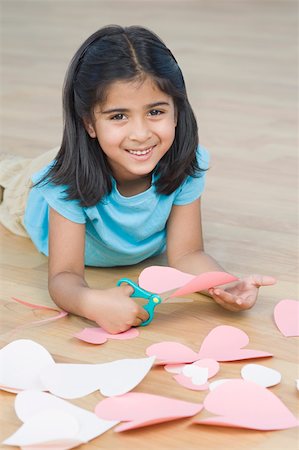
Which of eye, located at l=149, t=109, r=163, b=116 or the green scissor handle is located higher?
eye, located at l=149, t=109, r=163, b=116

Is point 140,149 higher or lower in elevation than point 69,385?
higher

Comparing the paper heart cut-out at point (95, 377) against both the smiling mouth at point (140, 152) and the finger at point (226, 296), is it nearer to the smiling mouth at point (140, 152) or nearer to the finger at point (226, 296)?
the finger at point (226, 296)

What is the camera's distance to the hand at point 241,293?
4.81ft

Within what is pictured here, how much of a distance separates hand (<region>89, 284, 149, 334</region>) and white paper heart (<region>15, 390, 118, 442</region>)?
22 cm

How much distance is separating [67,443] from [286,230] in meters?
0.89

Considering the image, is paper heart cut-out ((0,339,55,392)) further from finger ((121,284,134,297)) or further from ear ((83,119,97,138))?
ear ((83,119,97,138))

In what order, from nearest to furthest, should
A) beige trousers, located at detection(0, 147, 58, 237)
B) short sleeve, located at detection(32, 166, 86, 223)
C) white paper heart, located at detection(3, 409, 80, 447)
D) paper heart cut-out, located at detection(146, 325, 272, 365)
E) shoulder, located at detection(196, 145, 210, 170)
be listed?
white paper heart, located at detection(3, 409, 80, 447)
paper heart cut-out, located at detection(146, 325, 272, 365)
short sleeve, located at detection(32, 166, 86, 223)
shoulder, located at detection(196, 145, 210, 170)
beige trousers, located at detection(0, 147, 58, 237)

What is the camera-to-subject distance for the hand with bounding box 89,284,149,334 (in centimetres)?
141

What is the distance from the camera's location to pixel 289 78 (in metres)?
3.25

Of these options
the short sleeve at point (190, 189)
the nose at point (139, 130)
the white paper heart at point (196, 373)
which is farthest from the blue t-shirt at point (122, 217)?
the white paper heart at point (196, 373)

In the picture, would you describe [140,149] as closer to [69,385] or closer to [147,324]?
[147,324]

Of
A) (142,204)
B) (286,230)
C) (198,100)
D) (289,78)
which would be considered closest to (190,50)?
(289,78)

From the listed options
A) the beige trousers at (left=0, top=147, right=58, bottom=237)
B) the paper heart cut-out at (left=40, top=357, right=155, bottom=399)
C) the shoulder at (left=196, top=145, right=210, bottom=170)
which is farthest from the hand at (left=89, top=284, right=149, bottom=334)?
the beige trousers at (left=0, top=147, right=58, bottom=237)

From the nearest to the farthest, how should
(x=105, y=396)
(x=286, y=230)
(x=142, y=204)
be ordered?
(x=105, y=396), (x=142, y=204), (x=286, y=230)
